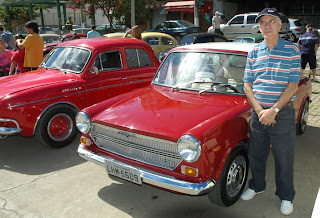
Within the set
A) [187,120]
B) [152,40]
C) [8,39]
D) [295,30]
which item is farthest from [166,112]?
[295,30]

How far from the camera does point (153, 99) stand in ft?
12.6

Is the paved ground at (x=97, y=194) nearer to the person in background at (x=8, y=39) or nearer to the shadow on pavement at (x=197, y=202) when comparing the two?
the shadow on pavement at (x=197, y=202)

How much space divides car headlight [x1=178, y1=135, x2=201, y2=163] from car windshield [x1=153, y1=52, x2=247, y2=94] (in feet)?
3.77

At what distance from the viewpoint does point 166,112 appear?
3.40 metres

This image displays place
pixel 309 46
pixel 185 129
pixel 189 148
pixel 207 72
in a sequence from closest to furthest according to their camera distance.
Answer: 1. pixel 189 148
2. pixel 185 129
3. pixel 207 72
4. pixel 309 46

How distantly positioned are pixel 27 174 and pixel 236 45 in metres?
3.39

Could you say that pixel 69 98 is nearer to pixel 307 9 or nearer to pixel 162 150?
pixel 162 150

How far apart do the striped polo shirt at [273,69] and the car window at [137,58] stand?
128 inches

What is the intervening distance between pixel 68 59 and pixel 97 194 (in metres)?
2.86

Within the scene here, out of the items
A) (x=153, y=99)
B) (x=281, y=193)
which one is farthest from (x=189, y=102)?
(x=281, y=193)

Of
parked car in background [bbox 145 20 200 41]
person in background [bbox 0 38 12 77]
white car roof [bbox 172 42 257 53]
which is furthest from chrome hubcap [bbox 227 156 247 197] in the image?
parked car in background [bbox 145 20 200 41]

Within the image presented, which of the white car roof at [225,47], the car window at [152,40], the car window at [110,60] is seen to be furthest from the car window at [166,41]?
the white car roof at [225,47]

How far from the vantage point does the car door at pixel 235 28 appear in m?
19.8

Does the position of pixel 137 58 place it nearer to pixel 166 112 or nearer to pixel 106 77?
pixel 106 77
